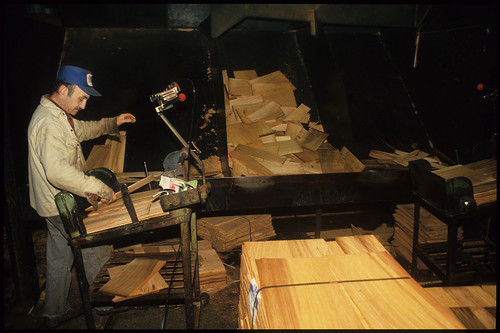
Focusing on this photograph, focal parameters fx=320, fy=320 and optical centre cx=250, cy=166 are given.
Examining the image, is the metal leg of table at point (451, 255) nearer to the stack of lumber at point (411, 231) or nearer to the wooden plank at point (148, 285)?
the stack of lumber at point (411, 231)

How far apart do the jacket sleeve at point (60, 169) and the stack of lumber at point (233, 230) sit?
6.42ft

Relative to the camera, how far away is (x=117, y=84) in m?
4.46

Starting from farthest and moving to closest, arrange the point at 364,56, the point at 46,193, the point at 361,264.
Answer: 1. the point at 364,56
2. the point at 46,193
3. the point at 361,264

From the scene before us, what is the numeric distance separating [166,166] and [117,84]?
82.4 inches

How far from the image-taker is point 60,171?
266cm

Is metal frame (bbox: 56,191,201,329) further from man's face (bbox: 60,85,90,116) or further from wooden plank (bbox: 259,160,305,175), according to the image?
wooden plank (bbox: 259,160,305,175)

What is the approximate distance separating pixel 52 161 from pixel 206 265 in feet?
6.75

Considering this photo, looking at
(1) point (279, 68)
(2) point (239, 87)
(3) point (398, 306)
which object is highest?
(1) point (279, 68)

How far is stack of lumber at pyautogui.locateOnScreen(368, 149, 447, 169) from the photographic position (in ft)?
13.5

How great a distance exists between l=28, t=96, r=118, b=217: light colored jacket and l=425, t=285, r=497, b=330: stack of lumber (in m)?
2.61

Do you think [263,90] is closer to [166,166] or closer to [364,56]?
[364,56]

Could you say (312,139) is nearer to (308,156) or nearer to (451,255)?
(308,156)

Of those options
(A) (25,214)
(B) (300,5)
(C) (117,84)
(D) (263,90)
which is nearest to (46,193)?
(A) (25,214)

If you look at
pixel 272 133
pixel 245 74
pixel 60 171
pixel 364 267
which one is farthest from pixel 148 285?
pixel 245 74
